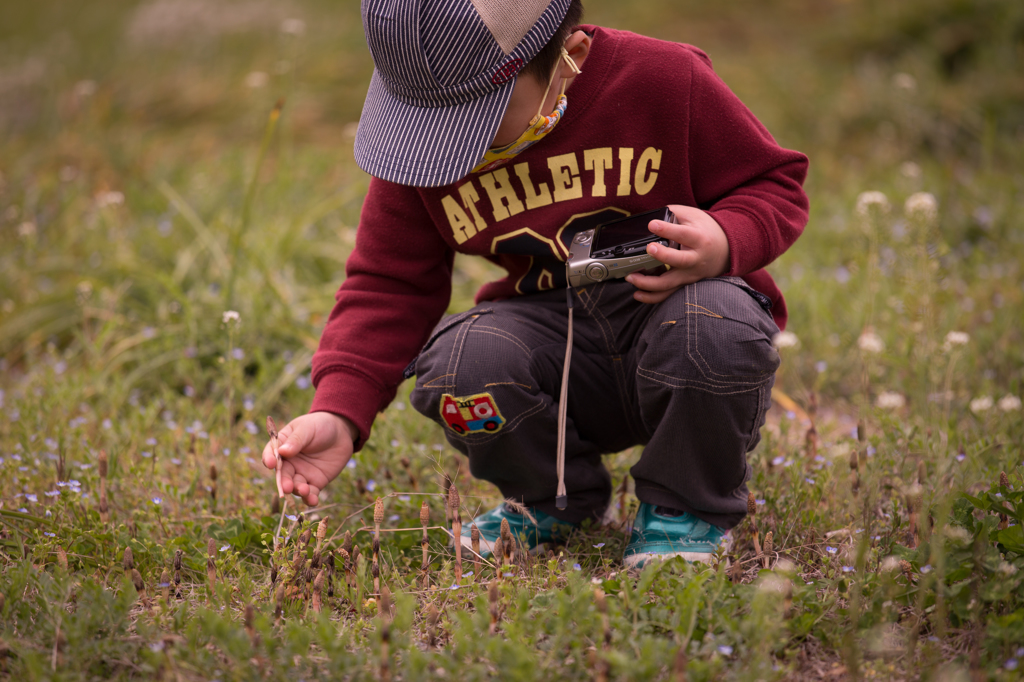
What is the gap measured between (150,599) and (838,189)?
4.07 m

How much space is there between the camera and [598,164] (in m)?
1.82

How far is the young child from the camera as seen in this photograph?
1.62 m

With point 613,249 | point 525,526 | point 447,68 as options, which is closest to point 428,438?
point 525,526

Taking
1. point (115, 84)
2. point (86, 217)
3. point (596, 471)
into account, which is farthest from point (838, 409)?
point (115, 84)

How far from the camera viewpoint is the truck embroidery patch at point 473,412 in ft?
5.76

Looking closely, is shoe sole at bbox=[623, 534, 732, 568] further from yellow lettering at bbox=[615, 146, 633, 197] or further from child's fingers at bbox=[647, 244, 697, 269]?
yellow lettering at bbox=[615, 146, 633, 197]

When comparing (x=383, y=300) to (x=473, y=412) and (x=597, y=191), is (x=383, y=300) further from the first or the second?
(x=597, y=191)

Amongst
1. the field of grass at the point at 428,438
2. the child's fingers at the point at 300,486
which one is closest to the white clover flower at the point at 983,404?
the field of grass at the point at 428,438

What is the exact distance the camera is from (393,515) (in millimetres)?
2025

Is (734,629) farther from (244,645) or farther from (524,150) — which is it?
(524,150)

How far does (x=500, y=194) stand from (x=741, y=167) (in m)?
0.51

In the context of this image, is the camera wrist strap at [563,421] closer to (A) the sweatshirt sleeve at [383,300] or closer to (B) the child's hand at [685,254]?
(B) the child's hand at [685,254]

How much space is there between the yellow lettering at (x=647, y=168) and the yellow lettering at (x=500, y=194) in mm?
259

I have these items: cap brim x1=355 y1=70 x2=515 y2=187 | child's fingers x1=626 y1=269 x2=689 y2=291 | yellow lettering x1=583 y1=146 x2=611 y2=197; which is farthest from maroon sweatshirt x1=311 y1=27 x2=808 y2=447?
cap brim x1=355 y1=70 x2=515 y2=187
